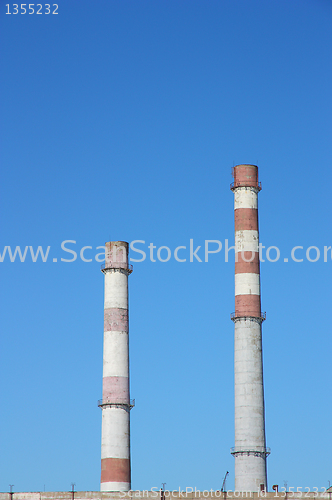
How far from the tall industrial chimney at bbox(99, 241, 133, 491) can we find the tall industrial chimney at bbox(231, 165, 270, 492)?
26.5 feet

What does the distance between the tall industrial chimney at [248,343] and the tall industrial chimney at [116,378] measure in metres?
8.07

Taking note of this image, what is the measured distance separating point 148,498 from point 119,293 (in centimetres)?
1635

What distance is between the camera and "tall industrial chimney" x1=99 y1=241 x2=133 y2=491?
190 ft

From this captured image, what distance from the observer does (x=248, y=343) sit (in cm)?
5684

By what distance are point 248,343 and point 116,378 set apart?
9.82 meters

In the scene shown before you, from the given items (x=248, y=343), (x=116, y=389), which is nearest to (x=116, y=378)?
(x=116, y=389)

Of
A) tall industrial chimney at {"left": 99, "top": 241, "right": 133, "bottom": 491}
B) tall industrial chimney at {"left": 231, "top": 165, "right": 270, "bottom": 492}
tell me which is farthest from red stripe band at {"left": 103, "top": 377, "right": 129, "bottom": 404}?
tall industrial chimney at {"left": 231, "top": 165, "right": 270, "bottom": 492}

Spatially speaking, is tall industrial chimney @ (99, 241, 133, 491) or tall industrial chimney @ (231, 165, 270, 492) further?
tall industrial chimney @ (99, 241, 133, 491)

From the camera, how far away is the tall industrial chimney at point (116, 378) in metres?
57.9

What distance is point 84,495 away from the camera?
5131cm

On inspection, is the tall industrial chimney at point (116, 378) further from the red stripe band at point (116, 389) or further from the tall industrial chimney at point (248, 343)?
the tall industrial chimney at point (248, 343)

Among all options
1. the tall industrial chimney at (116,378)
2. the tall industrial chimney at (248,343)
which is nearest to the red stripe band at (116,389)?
the tall industrial chimney at (116,378)

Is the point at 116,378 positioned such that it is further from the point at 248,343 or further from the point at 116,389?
the point at 248,343

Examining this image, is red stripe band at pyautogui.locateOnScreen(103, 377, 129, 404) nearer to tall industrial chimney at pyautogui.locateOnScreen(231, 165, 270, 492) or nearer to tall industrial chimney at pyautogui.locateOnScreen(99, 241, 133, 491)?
tall industrial chimney at pyautogui.locateOnScreen(99, 241, 133, 491)
